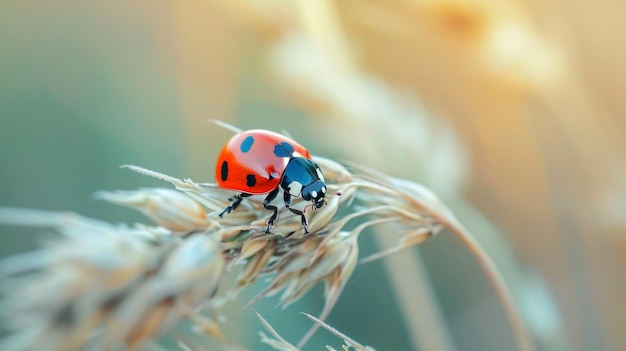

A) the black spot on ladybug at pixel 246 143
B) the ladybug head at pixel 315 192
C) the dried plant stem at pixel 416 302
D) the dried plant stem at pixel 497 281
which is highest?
the black spot on ladybug at pixel 246 143

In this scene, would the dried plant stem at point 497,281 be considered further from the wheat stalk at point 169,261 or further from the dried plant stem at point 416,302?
the dried plant stem at point 416,302

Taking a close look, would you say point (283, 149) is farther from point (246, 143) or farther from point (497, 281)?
point (497, 281)

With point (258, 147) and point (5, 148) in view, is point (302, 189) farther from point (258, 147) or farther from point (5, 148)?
point (5, 148)

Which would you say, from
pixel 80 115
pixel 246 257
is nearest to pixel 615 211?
pixel 246 257

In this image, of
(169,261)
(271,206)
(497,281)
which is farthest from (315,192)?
(169,261)

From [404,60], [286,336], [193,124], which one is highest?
[404,60]

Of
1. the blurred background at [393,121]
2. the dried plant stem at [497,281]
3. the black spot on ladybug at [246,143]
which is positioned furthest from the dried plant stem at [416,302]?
the black spot on ladybug at [246,143]

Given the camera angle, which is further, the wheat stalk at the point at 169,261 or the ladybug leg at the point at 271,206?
the ladybug leg at the point at 271,206
